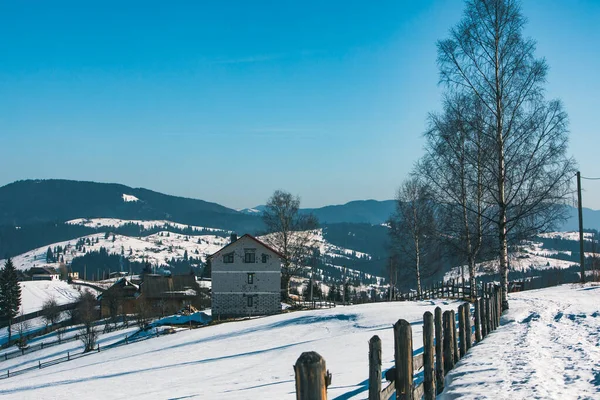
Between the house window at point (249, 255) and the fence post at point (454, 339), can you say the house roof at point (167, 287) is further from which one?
the fence post at point (454, 339)

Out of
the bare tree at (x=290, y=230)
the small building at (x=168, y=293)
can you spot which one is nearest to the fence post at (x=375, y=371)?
the bare tree at (x=290, y=230)

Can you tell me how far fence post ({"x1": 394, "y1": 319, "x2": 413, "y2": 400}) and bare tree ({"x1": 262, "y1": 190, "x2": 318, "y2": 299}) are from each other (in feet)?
137

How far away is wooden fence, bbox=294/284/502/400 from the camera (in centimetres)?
464

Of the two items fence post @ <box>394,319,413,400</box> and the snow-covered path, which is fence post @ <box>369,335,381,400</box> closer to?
fence post @ <box>394,319,413,400</box>

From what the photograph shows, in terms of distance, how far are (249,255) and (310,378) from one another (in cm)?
4769

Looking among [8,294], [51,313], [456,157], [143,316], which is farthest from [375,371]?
[8,294]

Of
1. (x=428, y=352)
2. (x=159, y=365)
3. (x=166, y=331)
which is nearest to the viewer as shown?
(x=428, y=352)

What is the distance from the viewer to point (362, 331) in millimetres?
23141

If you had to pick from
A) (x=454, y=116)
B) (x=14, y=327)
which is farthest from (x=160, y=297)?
(x=454, y=116)

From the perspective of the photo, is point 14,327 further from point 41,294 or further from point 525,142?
point 525,142

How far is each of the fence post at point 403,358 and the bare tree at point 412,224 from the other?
2949cm

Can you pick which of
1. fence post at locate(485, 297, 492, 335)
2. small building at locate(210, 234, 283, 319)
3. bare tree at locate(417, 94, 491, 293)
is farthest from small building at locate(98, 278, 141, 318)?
fence post at locate(485, 297, 492, 335)

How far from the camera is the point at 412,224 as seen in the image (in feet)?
129

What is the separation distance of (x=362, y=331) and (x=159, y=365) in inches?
333
